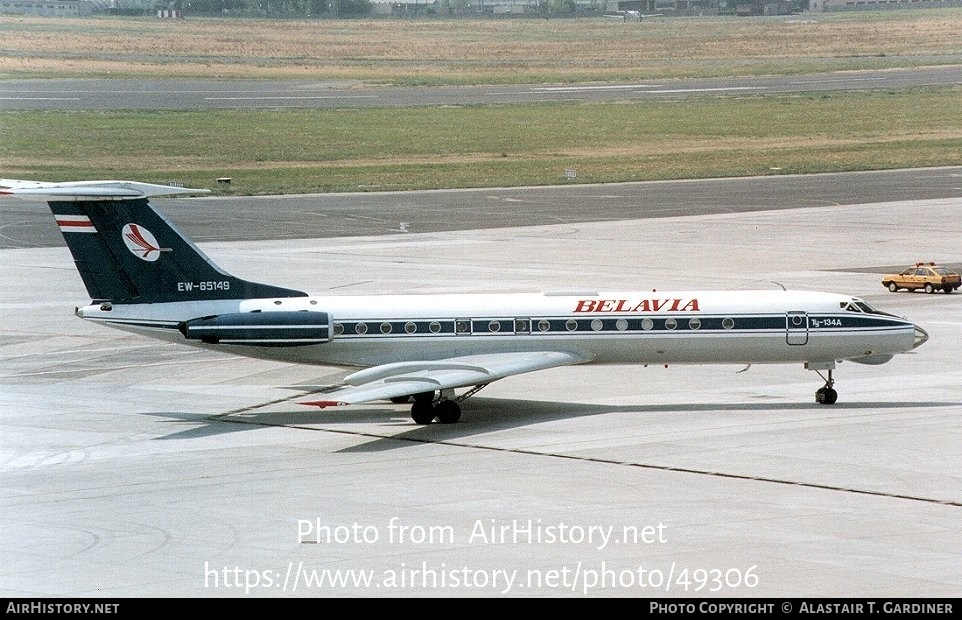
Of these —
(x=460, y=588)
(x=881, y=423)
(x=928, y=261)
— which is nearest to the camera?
(x=460, y=588)

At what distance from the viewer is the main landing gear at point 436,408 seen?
35.1m

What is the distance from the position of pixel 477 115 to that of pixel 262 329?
89.0 meters

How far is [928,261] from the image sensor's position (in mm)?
63000

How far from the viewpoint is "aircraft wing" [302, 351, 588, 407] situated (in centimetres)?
3372

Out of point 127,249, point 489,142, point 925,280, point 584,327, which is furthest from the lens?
point 489,142

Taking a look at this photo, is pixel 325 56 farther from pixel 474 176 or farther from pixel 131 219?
pixel 131 219

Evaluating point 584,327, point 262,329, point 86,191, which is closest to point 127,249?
point 86,191

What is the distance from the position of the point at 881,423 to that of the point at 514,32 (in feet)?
520

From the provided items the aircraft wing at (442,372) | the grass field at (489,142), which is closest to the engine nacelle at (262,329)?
the aircraft wing at (442,372)

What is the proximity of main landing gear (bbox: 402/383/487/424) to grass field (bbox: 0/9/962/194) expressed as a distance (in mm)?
55741

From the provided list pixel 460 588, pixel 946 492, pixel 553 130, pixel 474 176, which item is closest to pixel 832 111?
pixel 553 130

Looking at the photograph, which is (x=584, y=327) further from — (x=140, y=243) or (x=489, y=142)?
(x=489, y=142)

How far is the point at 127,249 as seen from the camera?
36719 mm

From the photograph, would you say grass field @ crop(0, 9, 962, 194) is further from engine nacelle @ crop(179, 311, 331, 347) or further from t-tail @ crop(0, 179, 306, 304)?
engine nacelle @ crop(179, 311, 331, 347)
